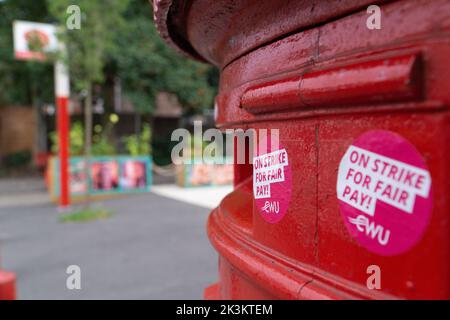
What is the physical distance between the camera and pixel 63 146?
8492mm

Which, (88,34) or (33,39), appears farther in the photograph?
(33,39)

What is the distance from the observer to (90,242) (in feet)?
18.6

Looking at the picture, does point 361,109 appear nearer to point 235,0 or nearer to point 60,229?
point 235,0

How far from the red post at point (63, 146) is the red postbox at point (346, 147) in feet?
26.2

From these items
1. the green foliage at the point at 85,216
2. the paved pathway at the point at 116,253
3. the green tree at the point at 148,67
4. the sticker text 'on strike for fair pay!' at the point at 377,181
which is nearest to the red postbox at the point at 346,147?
the sticker text 'on strike for fair pay!' at the point at 377,181

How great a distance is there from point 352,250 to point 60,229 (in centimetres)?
665

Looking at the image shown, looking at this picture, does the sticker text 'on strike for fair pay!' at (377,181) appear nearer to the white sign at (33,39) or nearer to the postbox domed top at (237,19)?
the postbox domed top at (237,19)

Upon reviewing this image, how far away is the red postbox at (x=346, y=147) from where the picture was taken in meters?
0.64

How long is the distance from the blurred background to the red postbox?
2992mm

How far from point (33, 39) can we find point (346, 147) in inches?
335

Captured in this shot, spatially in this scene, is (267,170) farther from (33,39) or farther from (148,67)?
(148,67)

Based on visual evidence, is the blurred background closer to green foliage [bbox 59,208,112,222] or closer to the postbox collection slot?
green foliage [bbox 59,208,112,222]

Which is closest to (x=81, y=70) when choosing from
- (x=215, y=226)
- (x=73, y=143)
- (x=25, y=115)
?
(x=73, y=143)

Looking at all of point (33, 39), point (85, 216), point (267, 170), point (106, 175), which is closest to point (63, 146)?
point (106, 175)
